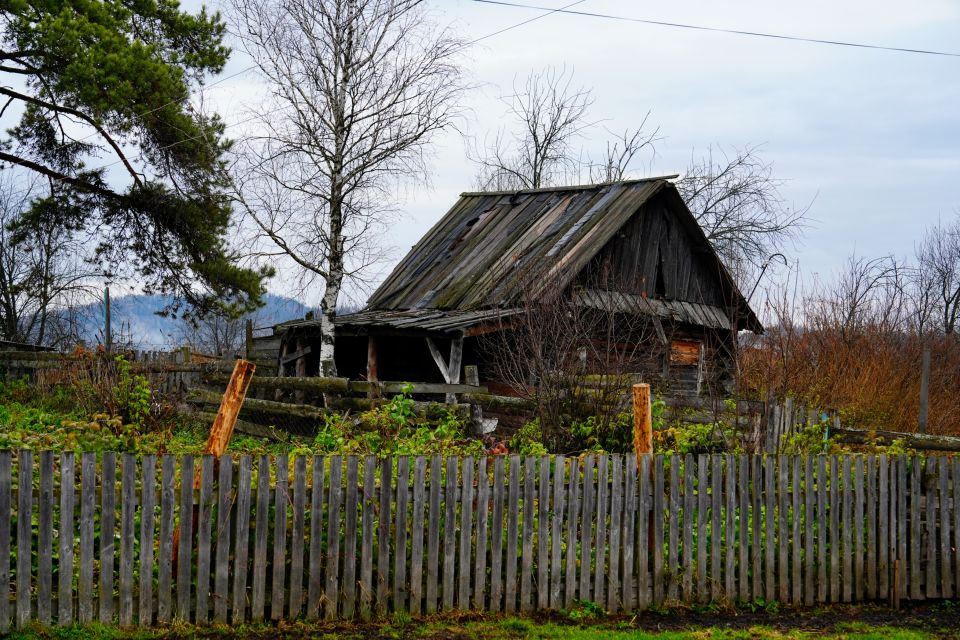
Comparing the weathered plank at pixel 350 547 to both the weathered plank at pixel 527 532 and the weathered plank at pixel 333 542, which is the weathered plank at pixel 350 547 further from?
the weathered plank at pixel 527 532

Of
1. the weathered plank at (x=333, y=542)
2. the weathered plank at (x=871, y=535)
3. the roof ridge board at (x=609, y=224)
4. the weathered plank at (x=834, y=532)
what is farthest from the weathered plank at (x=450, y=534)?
the roof ridge board at (x=609, y=224)

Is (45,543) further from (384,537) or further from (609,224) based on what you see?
(609,224)

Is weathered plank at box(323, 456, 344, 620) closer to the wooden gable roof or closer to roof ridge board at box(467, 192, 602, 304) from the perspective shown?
the wooden gable roof

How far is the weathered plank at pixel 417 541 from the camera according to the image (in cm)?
654

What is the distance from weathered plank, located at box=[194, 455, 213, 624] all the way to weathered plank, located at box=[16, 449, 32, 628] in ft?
3.55

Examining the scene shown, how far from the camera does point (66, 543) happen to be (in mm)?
5957

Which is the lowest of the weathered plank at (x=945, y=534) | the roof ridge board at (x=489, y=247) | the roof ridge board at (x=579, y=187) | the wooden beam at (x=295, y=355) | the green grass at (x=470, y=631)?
the green grass at (x=470, y=631)

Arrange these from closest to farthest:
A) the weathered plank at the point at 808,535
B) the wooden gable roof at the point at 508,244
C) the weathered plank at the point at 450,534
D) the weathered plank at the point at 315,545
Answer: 1. the weathered plank at the point at 315,545
2. the weathered plank at the point at 450,534
3. the weathered plank at the point at 808,535
4. the wooden gable roof at the point at 508,244

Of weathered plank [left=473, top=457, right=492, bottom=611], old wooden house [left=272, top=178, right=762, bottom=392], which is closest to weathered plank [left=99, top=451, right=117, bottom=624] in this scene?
weathered plank [left=473, top=457, right=492, bottom=611]

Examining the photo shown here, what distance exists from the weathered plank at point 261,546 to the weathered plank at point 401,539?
36.8 inches

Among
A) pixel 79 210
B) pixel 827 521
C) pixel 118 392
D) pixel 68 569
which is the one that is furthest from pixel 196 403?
pixel 827 521

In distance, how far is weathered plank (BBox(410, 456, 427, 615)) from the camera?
654 centimetres

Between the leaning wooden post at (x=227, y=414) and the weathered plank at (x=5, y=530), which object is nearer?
the weathered plank at (x=5, y=530)

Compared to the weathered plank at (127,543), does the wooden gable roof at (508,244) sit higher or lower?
higher
